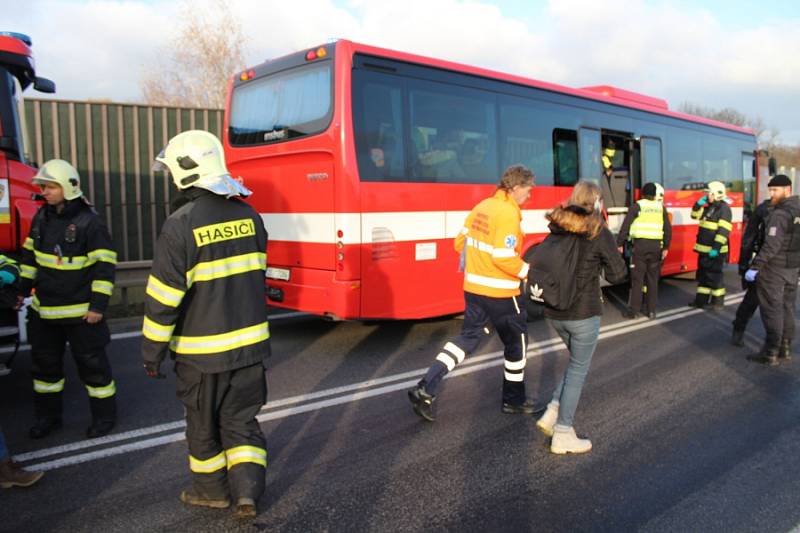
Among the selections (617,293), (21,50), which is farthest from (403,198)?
(617,293)

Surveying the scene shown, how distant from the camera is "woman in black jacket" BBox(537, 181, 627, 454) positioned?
13.0ft

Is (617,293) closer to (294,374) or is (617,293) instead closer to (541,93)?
(541,93)

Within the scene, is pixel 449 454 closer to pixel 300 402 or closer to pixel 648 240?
pixel 300 402

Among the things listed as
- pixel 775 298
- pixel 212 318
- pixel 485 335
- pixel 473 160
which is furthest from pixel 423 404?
pixel 775 298

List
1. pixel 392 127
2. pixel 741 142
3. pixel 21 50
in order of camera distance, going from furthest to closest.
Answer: pixel 741 142 < pixel 392 127 < pixel 21 50

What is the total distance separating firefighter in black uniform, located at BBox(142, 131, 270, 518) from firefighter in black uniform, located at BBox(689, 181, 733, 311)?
8.02 meters

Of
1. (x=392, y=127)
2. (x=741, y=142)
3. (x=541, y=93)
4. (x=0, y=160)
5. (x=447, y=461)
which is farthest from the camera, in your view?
(x=741, y=142)

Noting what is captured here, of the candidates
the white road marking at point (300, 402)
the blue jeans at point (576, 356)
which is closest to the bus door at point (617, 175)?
the white road marking at point (300, 402)

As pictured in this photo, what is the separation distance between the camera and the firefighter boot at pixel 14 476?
347 centimetres

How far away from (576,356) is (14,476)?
3.52 metres

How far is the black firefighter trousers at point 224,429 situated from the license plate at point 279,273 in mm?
3801

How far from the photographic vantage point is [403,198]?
21.8ft

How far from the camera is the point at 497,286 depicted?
4473mm

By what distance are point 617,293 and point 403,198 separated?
571 cm
